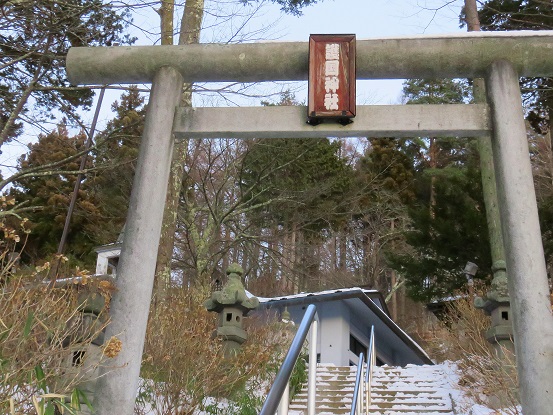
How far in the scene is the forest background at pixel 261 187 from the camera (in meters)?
7.50

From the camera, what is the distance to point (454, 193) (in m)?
13.8

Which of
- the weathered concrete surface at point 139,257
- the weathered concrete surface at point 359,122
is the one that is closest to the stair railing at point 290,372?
the weathered concrete surface at point 139,257

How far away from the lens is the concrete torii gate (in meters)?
4.32

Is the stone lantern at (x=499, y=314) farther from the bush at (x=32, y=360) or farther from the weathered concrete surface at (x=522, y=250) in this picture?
the bush at (x=32, y=360)

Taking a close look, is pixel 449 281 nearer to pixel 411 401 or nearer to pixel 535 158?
pixel 411 401

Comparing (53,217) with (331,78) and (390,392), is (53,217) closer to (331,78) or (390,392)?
(390,392)

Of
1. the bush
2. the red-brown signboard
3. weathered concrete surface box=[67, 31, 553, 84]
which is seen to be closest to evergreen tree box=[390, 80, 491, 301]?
weathered concrete surface box=[67, 31, 553, 84]

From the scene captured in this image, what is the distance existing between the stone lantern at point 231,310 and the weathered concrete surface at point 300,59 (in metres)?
5.15

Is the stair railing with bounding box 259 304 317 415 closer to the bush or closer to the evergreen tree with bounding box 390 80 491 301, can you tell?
the bush

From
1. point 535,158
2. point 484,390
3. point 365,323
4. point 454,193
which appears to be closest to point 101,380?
point 484,390

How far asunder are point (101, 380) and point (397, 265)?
10.5m

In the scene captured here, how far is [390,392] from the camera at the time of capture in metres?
8.93

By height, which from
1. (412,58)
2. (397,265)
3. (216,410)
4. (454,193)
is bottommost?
(216,410)

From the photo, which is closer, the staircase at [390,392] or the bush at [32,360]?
the bush at [32,360]
